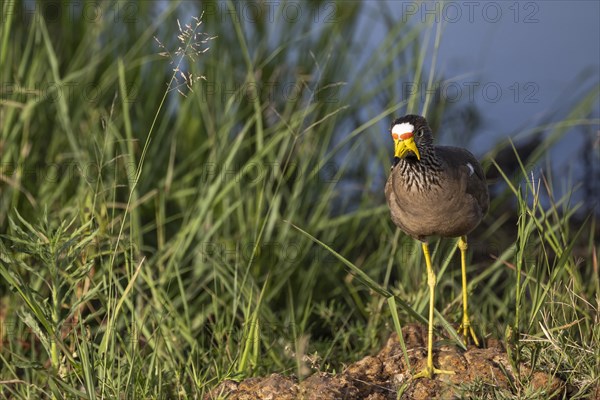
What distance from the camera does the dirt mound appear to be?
256cm

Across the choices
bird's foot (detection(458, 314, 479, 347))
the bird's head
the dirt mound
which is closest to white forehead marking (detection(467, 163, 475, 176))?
the bird's head

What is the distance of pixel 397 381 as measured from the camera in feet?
9.23

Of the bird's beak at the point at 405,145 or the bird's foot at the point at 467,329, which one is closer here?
the bird's beak at the point at 405,145

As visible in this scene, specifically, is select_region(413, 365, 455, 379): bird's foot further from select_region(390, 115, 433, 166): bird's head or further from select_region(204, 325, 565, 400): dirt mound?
select_region(390, 115, 433, 166): bird's head

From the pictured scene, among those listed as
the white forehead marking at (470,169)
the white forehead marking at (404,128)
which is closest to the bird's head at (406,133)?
the white forehead marking at (404,128)

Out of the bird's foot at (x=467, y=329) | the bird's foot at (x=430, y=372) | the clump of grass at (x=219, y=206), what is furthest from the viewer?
the clump of grass at (x=219, y=206)

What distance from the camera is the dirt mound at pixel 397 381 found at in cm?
256

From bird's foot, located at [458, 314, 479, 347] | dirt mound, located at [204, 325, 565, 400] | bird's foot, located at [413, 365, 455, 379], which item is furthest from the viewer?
bird's foot, located at [458, 314, 479, 347]

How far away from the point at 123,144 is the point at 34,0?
3.89 ft

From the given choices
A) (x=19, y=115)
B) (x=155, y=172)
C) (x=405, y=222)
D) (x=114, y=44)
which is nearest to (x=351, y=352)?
(x=405, y=222)

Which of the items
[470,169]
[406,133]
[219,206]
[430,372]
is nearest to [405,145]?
[406,133]

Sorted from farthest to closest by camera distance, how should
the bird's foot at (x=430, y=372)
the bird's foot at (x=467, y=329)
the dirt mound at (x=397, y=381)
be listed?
the bird's foot at (x=467, y=329) → the bird's foot at (x=430, y=372) → the dirt mound at (x=397, y=381)

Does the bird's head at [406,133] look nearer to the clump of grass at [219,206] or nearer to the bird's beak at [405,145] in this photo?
the bird's beak at [405,145]

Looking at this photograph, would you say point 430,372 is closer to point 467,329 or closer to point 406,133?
point 467,329
